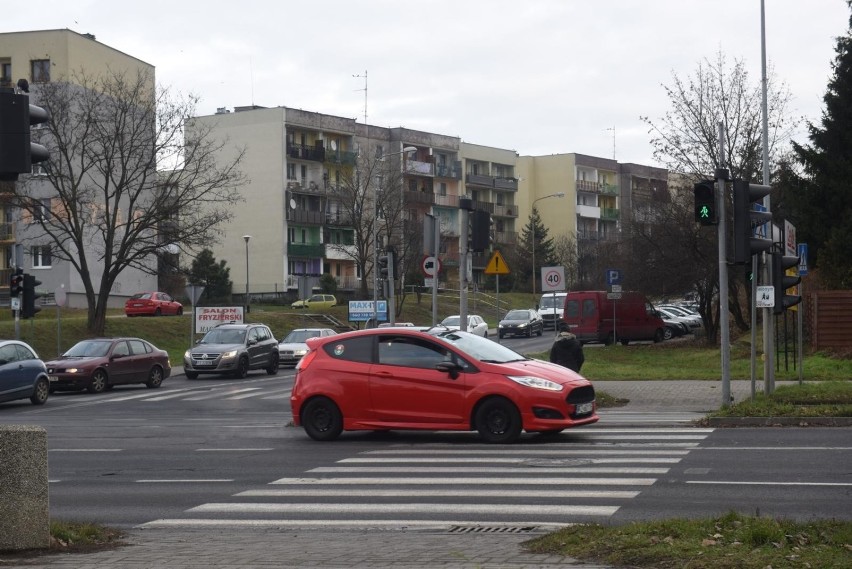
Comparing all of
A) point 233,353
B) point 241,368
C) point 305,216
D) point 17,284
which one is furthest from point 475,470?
point 305,216

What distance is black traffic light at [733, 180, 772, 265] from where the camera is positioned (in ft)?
63.9

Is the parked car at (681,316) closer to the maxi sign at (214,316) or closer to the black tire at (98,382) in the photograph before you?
the maxi sign at (214,316)

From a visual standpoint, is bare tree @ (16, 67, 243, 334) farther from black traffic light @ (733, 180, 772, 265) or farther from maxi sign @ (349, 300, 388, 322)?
black traffic light @ (733, 180, 772, 265)

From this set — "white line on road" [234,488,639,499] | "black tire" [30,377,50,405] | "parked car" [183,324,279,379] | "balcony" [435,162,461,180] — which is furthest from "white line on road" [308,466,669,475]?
"balcony" [435,162,461,180]

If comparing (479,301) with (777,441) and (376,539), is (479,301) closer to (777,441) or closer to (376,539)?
(777,441)

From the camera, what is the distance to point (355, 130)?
10475 cm

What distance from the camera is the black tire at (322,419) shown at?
18156 mm

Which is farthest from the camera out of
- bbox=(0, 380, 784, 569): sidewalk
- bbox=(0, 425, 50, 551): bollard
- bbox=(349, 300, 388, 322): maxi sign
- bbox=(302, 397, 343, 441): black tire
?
bbox=(349, 300, 388, 322): maxi sign

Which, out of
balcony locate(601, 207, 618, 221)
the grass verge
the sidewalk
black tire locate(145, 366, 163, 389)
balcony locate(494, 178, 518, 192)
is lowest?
black tire locate(145, 366, 163, 389)

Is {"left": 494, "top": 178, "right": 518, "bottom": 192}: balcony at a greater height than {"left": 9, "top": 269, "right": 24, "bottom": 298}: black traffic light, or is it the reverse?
{"left": 494, "top": 178, "right": 518, "bottom": 192}: balcony

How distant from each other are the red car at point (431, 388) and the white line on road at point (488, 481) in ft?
12.0

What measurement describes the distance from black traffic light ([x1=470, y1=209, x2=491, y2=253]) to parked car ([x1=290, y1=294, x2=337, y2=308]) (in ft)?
200

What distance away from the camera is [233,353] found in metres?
40.7

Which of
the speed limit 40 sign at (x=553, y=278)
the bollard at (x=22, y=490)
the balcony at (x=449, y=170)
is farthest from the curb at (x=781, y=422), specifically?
the balcony at (x=449, y=170)
